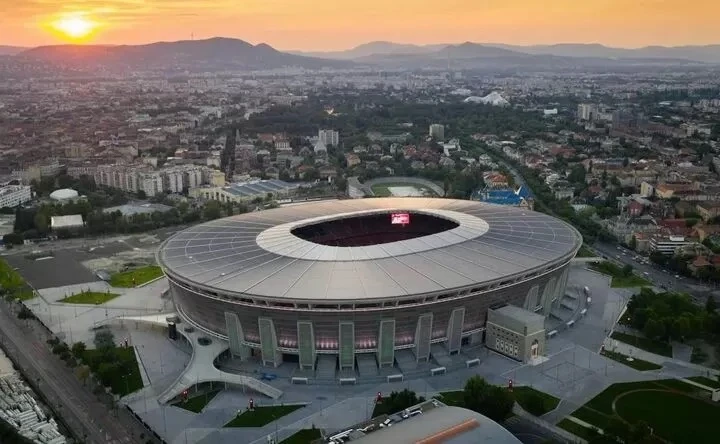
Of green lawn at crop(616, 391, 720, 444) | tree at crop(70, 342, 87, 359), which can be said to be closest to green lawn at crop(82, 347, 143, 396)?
tree at crop(70, 342, 87, 359)

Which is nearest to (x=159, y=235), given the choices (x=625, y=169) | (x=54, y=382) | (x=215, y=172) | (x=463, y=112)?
(x=215, y=172)

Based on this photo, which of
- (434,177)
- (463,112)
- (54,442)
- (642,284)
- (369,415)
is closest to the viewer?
(54,442)

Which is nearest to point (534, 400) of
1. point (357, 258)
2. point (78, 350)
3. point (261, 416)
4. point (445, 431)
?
point (445, 431)

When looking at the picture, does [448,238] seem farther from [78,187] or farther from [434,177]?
[78,187]

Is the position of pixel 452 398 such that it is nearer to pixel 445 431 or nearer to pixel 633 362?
pixel 445 431

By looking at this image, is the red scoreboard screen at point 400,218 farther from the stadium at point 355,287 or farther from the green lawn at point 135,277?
the green lawn at point 135,277

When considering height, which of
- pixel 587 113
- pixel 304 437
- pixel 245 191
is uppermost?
pixel 587 113

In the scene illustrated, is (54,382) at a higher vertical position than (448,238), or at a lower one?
lower
